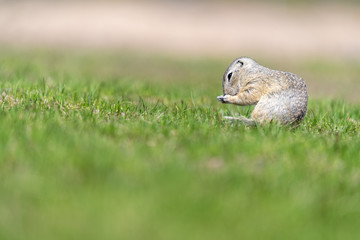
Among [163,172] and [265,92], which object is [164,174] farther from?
[265,92]

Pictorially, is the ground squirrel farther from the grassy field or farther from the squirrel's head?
the grassy field

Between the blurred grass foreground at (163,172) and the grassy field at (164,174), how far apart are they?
0.01m

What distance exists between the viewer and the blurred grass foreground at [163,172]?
12.6 ft

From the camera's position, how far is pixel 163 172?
15.0ft

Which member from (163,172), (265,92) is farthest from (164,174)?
(265,92)

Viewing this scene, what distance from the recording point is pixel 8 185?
4.24 meters

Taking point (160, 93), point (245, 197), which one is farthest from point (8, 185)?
point (160, 93)

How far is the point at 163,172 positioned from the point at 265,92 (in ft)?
8.97

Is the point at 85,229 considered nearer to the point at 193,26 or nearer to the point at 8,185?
the point at 8,185

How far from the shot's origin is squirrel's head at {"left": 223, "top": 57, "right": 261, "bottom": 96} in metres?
7.29

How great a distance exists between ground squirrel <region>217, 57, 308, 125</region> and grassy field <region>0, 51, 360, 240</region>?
25 cm

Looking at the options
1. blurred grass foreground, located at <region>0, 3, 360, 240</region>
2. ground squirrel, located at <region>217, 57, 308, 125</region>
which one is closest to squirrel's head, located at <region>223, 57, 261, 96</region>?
ground squirrel, located at <region>217, 57, 308, 125</region>

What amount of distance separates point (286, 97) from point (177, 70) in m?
12.9

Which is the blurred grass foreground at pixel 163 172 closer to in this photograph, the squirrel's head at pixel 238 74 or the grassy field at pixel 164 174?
the grassy field at pixel 164 174
